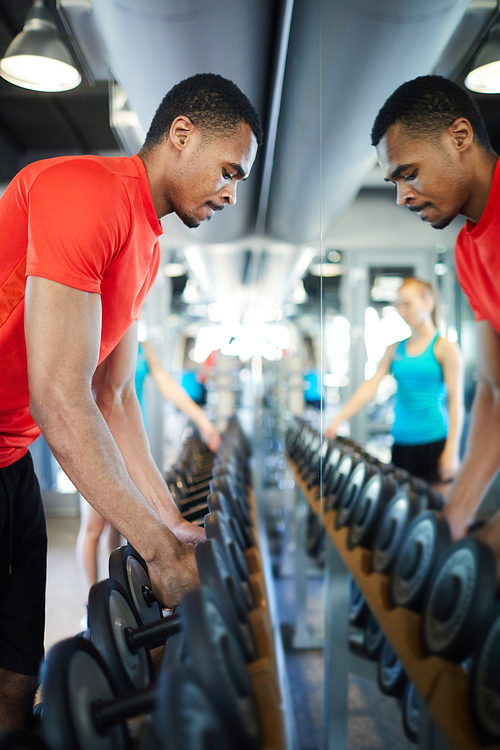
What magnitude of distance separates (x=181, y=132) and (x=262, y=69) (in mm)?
310

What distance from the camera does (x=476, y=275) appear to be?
57cm

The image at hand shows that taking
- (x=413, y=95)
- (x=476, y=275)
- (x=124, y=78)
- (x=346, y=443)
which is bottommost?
(x=346, y=443)

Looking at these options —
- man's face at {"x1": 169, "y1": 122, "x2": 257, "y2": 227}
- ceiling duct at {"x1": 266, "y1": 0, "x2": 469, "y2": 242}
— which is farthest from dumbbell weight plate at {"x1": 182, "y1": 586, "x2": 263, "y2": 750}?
ceiling duct at {"x1": 266, "y1": 0, "x2": 469, "y2": 242}

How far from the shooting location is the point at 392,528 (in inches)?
36.0

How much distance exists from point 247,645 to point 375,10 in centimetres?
99

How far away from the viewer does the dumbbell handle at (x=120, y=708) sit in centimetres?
49

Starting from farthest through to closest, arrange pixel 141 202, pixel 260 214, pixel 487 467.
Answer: pixel 260 214
pixel 141 202
pixel 487 467

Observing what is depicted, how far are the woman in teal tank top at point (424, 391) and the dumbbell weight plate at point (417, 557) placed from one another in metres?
0.06

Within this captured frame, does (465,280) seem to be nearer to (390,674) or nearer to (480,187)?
(480,187)

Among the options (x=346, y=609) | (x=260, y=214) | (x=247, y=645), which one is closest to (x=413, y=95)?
(x=260, y=214)

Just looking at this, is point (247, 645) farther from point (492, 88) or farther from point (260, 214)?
point (260, 214)

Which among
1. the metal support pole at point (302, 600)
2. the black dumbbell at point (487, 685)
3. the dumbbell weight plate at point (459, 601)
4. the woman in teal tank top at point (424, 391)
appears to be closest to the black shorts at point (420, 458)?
the woman in teal tank top at point (424, 391)

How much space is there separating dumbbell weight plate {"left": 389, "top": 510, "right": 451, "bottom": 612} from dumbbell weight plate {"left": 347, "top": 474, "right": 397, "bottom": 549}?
17cm

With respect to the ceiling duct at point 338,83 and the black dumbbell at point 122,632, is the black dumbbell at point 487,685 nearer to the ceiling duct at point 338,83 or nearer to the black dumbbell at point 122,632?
the black dumbbell at point 122,632
